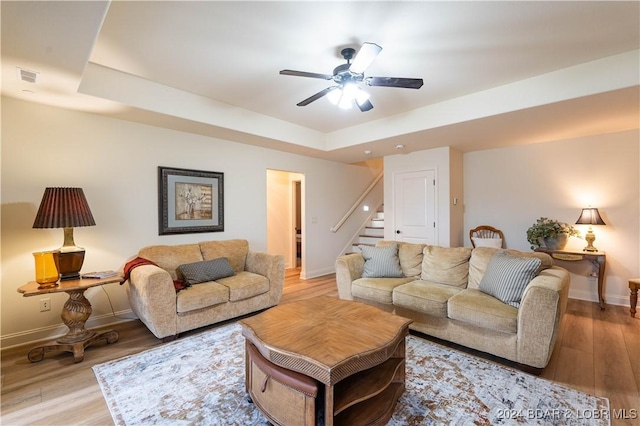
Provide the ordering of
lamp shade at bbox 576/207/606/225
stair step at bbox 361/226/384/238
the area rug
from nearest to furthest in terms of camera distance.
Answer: the area rug < lamp shade at bbox 576/207/606/225 < stair step at bbox 361/226/384/238

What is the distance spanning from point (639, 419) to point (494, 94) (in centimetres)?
292

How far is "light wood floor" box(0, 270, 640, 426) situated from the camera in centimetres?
183

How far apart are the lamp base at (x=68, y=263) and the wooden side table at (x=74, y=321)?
0.08 metres

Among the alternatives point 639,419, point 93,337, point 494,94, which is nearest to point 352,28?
point 494,94

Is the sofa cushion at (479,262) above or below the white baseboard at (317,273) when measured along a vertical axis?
above

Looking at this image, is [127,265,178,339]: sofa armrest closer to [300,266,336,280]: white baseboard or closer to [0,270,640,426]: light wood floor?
[0,270,640,426]: light wood floor

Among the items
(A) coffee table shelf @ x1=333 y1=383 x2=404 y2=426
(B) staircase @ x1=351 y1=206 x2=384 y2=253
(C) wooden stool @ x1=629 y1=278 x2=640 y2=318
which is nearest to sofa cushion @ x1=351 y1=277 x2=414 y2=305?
(A) coffee table shelf @ x1=333 y1=383 x2=404 y2=426

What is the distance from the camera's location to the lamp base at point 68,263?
8.46 ft

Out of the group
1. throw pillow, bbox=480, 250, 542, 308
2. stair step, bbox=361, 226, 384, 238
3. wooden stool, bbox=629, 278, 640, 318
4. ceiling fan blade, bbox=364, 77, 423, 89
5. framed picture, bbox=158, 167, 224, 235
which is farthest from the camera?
stair step, bbox=361, 226, 384, 238

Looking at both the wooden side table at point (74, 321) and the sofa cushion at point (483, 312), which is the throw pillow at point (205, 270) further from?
the sofa cushion at point (483, 312)

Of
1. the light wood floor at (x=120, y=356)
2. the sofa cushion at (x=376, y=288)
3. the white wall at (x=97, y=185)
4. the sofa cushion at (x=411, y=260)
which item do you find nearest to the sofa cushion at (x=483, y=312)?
the light wood floor at (x=120, y=356)

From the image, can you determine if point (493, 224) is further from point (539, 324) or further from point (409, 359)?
point (409, 359)

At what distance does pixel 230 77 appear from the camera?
2877 millimetres

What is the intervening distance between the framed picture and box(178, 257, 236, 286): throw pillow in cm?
65
